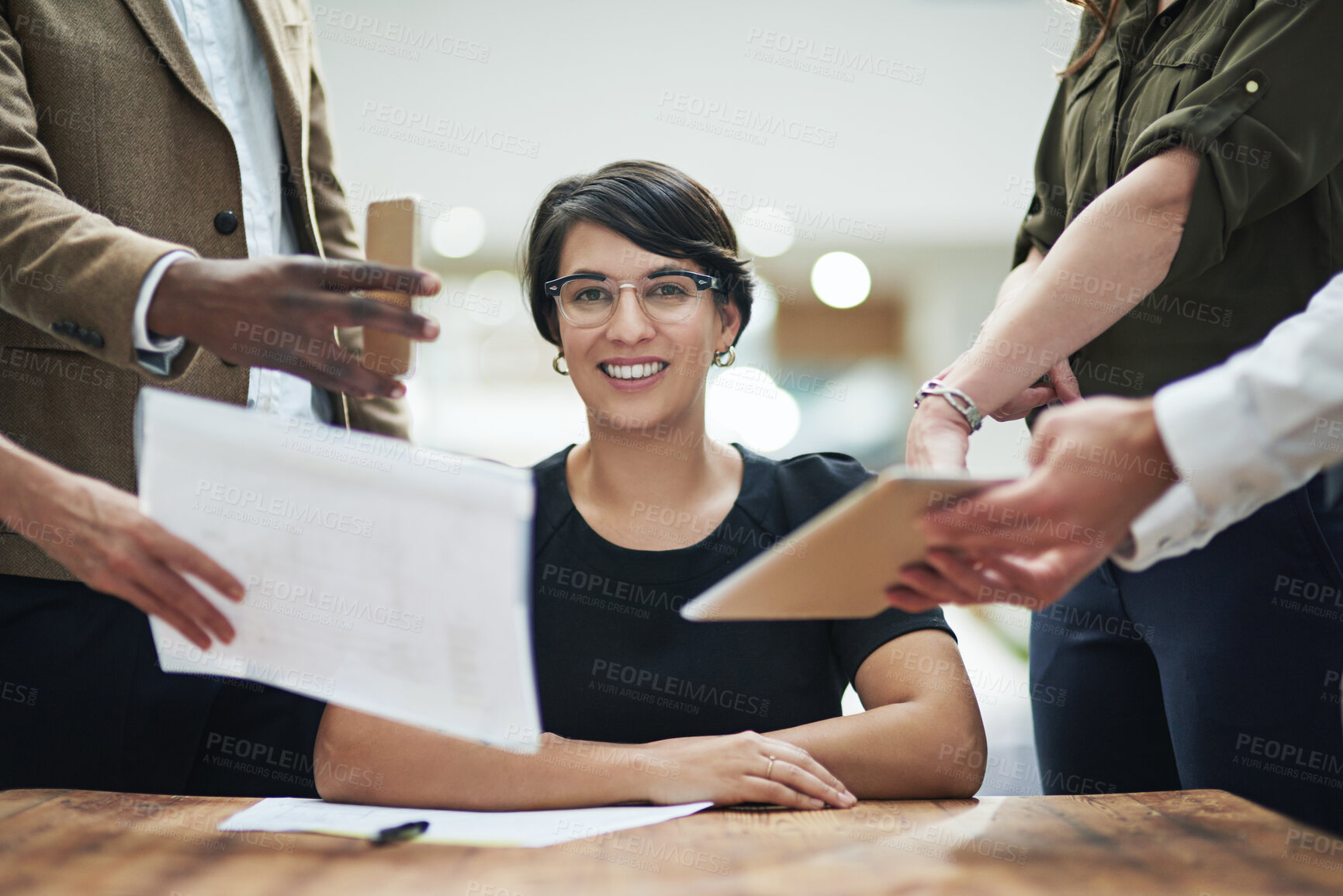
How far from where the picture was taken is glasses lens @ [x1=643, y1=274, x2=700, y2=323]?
158 cm

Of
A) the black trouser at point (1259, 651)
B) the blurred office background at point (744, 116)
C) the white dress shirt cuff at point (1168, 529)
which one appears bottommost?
the black trouser at point (1259, 651)

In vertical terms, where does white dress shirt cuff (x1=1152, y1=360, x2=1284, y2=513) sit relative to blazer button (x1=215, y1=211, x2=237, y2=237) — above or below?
below

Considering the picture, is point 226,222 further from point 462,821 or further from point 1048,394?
point 1048,394

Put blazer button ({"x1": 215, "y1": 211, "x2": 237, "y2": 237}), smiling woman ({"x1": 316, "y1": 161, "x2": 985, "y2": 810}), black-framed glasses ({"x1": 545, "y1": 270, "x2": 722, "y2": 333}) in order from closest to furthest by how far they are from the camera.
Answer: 1. smiling woman ({"x1": 316, "y1": 161, "x2": 985, "y2": 810})
2. blazer button ({"x1": 215, "y1": 211, "x2": 237, "y2": 237})
3. black-framed glasses ({"x1": 545, "y1": 270, "x2": 722, "y2": 333})

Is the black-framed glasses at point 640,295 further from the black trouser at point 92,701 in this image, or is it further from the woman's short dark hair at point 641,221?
the black trouser at point 92,701

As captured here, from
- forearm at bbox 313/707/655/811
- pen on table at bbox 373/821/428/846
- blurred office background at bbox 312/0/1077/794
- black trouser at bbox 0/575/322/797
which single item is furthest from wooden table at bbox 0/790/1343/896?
blurred office background at bbox 312/0/1077/794

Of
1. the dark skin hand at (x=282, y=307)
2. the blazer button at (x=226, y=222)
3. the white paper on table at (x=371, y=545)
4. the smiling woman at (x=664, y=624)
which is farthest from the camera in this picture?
the blazer button at (x=226, y=222)

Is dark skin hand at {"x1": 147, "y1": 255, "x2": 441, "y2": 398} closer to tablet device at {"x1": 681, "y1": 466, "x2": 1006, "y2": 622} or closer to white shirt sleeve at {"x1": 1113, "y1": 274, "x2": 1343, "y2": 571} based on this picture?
tablet device at {"x1": 681, "y1": 466, "x2": 1006, "y2": 622}

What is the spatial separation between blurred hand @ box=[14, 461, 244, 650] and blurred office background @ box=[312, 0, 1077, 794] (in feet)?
12.1

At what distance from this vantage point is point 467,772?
3.84 feet

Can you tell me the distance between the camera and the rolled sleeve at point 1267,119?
1068 millimetres

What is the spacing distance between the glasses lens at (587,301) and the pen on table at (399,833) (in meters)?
0.84

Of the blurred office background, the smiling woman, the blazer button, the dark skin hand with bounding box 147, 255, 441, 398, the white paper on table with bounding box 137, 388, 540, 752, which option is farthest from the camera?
the blurred office background

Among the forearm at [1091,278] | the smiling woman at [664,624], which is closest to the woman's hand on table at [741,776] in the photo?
the smiling woman at [664,624]
